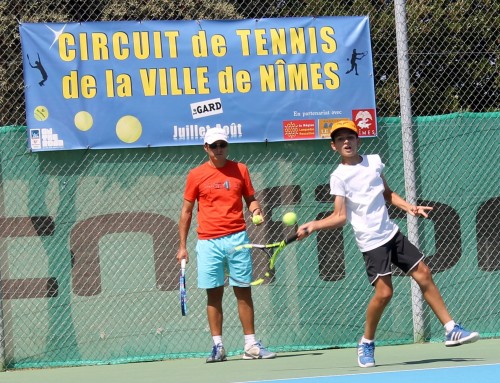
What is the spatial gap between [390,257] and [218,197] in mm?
1589

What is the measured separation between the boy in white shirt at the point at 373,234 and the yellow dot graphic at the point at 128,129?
88.7 inches

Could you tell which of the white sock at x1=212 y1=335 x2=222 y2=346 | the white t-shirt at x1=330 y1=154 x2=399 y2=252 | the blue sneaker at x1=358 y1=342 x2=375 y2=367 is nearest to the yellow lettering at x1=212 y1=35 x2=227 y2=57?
the white t-shirt at x1=330 y1=154 x2=399 y2=252

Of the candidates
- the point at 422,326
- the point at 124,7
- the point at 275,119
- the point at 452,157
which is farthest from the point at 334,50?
the point at 124,7

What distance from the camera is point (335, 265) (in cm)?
922

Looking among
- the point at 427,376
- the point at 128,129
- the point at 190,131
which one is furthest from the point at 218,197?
the point at 427,376

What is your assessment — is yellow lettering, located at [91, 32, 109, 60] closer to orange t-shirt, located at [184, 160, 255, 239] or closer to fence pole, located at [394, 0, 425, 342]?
orange t-shirt, located at [184, 160, 255, 239]

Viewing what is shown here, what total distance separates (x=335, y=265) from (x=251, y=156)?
48.6 inches

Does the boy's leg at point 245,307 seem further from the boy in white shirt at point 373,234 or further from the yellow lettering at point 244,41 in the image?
the yellow lettering at point 244,41

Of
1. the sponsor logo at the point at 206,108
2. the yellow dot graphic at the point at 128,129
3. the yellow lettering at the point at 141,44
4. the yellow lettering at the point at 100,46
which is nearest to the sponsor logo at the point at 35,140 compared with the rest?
the yellow dot graphic at the point at 128,129

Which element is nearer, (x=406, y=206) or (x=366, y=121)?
(x=406, y=206)

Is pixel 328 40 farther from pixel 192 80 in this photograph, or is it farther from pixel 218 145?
pixel 218 145

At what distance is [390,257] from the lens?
7148 mm

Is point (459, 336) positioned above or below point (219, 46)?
below

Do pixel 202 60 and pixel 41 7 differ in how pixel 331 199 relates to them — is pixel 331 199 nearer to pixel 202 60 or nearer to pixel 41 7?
pixel 202 60
